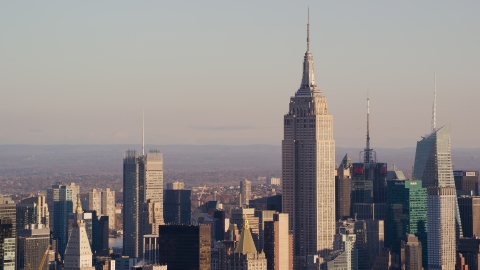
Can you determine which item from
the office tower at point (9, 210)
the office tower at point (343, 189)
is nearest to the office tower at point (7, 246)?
the office tower at point (9, 210)

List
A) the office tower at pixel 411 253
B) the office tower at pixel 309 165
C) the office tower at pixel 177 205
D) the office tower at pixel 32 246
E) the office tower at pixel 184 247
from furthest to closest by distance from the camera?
1. the office tower at pixel 177 205
2. the office tower at pixel 309 165
3. the office tower at pixel 411 253
4. the office tower at pixel 184 247
5. the office tower at pixel 32 246

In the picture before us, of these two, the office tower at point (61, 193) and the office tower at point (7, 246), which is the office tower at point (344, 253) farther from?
the office tower at point (61, 193)

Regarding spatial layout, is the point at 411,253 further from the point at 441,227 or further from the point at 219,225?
the point at 219,225

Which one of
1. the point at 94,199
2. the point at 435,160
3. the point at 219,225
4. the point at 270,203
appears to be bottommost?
the point at 219,225

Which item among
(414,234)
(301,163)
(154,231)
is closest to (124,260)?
A: (154,231)

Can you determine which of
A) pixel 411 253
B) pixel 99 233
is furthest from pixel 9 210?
pixel 411 253

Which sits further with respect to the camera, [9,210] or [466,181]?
[466,181]

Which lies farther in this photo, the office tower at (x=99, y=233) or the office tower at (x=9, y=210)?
the office tower at (x=99, y=233)

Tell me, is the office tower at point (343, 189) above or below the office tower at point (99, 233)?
above
